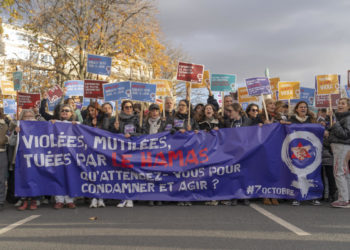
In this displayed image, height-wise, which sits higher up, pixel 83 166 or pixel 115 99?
pixel 115 99

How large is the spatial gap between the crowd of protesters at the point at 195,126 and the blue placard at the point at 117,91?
13.0 inches

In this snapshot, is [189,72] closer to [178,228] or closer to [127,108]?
[127,108]

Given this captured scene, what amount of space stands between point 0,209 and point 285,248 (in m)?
5.17

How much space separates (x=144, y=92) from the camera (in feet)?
29.1

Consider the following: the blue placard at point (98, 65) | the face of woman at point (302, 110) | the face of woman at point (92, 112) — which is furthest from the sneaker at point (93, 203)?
the face of woman at point (302, 110)

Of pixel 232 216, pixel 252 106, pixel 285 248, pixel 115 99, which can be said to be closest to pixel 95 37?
pixel 115 99

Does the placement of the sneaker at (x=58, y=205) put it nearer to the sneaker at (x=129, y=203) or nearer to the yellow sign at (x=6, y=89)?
the sneaker at (x=129, y=203)

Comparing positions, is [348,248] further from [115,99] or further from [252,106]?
[115,99]

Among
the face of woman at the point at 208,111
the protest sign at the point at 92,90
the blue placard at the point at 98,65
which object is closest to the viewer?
the face of woman at the point at 208,111

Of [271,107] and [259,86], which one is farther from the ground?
[259,86]

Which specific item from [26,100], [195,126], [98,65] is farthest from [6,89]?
[195,126]

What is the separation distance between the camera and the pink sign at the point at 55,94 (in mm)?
10711

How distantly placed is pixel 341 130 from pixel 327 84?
3371 mm

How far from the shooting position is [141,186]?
745cm
